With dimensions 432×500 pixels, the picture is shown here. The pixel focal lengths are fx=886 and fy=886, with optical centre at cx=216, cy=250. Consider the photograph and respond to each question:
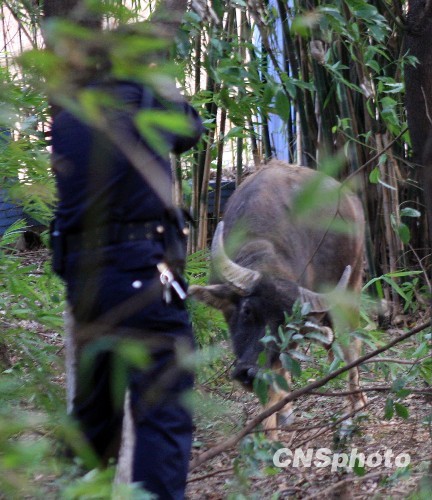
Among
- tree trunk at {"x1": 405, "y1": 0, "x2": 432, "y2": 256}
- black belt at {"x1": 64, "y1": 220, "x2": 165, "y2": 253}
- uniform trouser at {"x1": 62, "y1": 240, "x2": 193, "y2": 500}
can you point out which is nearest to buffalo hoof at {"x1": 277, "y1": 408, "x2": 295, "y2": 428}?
uniform trouser at {"x1": 62, "y1": 240, "x2": 193, "y2": 500}

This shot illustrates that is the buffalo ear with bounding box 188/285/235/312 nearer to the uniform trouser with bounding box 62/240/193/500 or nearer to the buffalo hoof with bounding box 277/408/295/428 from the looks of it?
the buffalo hoof with bounding box 277/408/295/428

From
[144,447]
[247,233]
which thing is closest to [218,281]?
[247,233]

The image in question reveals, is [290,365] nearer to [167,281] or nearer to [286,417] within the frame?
[167,281]

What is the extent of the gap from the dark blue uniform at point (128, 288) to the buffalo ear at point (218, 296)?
207cm

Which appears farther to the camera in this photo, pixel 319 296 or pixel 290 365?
pixel 319 296

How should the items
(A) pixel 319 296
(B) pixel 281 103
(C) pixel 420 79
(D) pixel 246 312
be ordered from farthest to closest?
(D) pixel 246 312, (A) pixel 319 296, (B) pixel 281 103, (C) pixel 420 79

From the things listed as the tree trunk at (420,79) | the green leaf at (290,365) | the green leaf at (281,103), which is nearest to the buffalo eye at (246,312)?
the green leaf at (281,103)

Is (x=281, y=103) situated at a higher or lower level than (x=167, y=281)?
higher

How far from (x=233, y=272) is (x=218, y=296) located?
16cm

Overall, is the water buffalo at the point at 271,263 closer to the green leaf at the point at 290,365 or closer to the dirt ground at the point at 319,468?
the dirt ground at the point at 319,468

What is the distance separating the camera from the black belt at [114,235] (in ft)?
8.88

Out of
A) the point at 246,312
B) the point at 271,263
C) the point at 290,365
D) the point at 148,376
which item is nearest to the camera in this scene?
the point at 148,376

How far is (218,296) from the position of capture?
16.5 feet

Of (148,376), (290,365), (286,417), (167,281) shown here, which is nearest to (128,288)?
(167,281)
